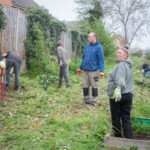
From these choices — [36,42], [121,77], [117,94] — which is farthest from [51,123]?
[36,42]

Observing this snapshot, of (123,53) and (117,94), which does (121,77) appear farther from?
(123,53)

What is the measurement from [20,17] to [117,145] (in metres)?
7.48

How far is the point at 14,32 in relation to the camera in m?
8.42

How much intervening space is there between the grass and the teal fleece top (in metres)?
0.67

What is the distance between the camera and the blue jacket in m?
5.30

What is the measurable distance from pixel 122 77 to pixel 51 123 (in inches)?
68.8

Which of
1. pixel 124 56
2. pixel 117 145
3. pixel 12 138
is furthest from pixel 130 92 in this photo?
pixel 12 138

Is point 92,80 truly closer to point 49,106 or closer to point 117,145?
point 49,106

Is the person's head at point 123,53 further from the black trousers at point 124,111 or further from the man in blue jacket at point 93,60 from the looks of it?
the man in blue jacket at point 93,60

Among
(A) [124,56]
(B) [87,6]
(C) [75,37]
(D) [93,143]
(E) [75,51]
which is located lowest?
(D) [93,143]

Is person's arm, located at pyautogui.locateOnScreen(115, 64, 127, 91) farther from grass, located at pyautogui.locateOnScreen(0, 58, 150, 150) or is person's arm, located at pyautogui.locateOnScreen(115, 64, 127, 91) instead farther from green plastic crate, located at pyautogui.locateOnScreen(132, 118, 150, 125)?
green plastic crate, located at pyautogui.locateOnScreen(132, 118, 150, 125)

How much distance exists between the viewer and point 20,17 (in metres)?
8.78

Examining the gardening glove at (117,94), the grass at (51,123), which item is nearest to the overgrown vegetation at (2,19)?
the grass at (51,123)

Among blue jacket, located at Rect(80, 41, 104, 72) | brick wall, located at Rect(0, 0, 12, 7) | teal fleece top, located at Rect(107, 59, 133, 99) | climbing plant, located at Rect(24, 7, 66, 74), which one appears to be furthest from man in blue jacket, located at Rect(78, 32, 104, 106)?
brick wall, located at Rect(0, 0, 12, 7)
